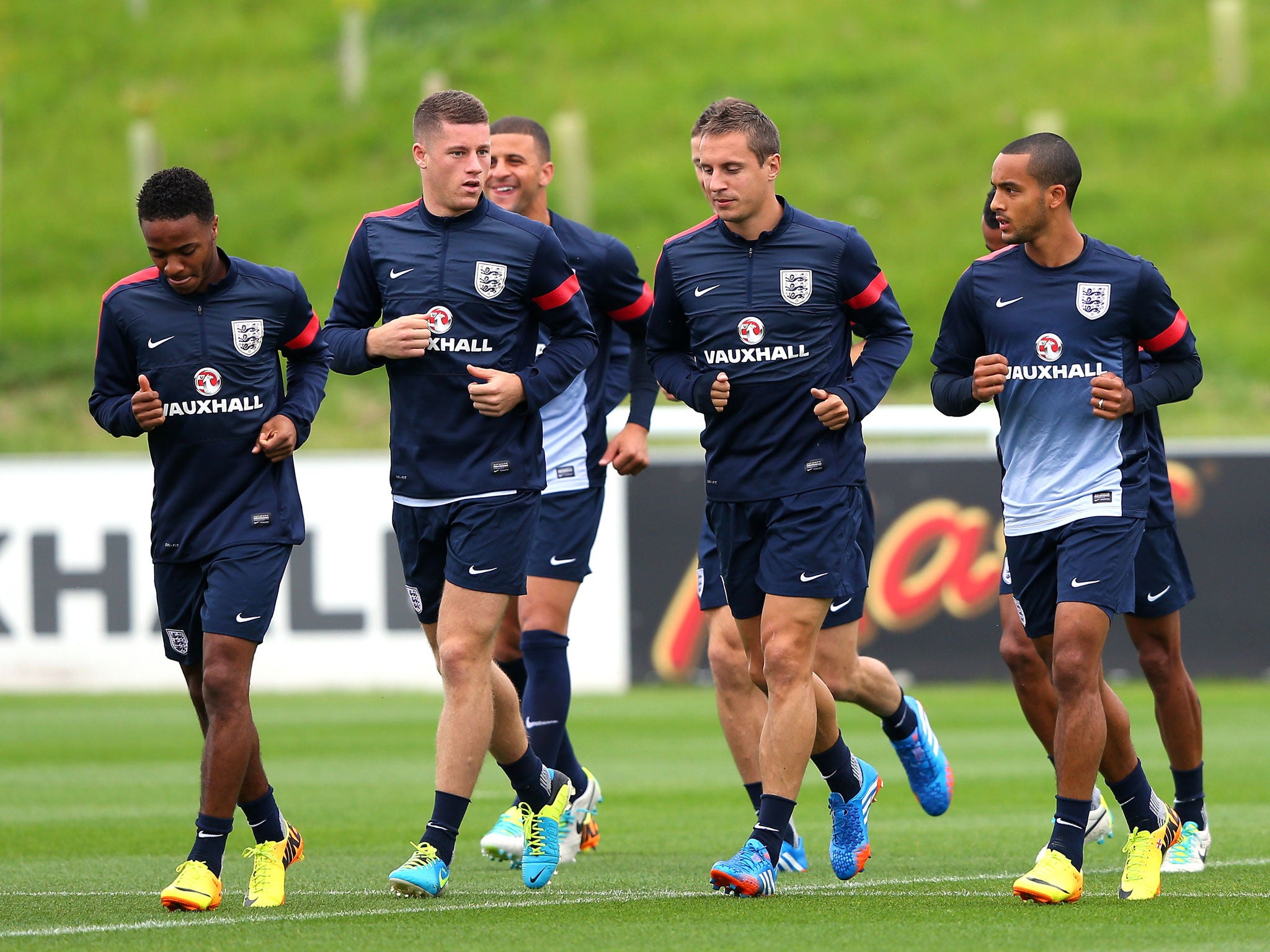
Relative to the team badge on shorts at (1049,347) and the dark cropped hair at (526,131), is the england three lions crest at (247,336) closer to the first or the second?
the dark cropped hair at (526,131)

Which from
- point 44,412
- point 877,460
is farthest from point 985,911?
point 44,412

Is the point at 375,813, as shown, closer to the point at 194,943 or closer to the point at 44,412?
the point at 194,943

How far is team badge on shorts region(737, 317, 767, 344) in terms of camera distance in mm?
6633

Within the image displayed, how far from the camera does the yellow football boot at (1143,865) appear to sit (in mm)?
6234

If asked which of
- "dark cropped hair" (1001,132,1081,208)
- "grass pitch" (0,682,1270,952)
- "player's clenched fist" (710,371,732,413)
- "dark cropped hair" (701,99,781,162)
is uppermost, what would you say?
"dark cropped hair" (701,99,781,162)

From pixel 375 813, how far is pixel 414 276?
358 centimetres

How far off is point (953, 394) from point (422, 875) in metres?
2.30

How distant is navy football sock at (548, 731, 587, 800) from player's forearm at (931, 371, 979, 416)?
7.82 ft

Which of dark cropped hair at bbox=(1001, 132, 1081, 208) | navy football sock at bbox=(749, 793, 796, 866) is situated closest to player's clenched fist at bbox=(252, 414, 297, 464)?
navy football sock at bbox=(749, 793, 796, 866)

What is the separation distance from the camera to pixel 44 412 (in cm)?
2448

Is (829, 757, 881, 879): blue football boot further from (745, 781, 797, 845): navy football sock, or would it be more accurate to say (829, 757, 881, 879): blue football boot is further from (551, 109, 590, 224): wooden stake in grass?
(551, 109, 590, 224): wooden stake in grass

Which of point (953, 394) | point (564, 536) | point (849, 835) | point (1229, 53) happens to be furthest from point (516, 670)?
point (1229, 53)

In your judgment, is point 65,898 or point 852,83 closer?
point 65,898

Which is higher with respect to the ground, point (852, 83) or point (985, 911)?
point (852, 83)
